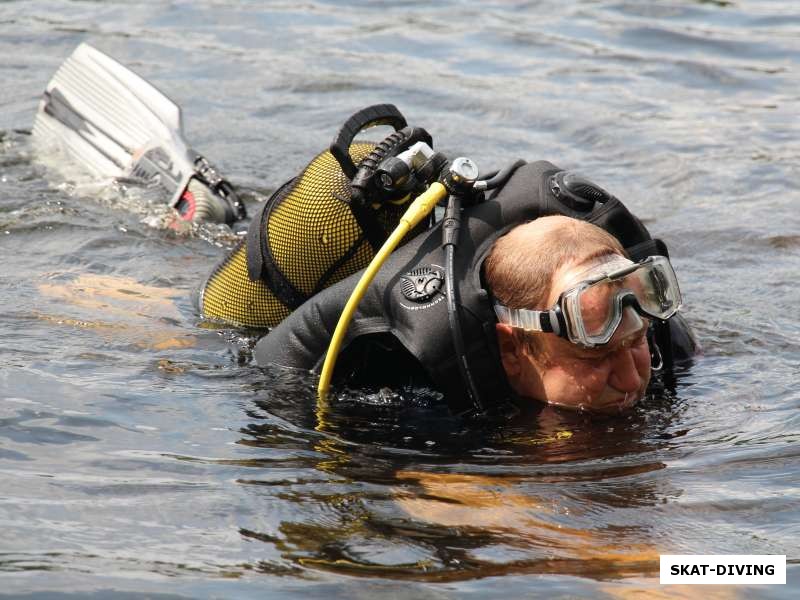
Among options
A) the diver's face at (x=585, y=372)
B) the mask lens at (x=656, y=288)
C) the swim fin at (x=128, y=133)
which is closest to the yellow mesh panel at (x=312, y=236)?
the diver's face at (x=585, y=372)

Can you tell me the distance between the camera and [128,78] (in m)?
6.50

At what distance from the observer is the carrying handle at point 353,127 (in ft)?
13.1

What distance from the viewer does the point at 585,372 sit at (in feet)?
12.3

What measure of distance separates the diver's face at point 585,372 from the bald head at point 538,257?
57 mm

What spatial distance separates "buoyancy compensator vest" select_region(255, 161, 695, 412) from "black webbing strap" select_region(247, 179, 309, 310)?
222 mm

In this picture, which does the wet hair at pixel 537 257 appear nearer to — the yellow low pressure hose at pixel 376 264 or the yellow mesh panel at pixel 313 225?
the yellow low pressure hose at pixel 376 264

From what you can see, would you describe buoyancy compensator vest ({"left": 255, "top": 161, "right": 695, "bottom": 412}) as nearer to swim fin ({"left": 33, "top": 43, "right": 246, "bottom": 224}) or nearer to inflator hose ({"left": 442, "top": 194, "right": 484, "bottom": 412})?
inflator hose ({"left": 442, "top": 194, "right": 484, "bottom": 412})

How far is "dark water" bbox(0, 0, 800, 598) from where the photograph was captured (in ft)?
9.43

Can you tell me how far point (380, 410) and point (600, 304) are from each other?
0.79 metres

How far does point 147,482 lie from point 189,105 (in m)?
5.45

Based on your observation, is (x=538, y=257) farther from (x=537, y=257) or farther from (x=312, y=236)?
(x=312, y=236)

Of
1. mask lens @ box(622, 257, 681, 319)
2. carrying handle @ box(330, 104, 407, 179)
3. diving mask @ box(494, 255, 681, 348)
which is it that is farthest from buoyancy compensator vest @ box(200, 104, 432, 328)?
mask lens @ box(622, 257, 681, 319)

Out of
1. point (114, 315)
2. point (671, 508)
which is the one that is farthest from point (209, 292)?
point (671, 508)

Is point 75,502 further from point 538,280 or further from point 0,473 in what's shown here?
point 538,280
